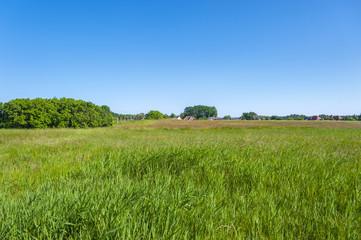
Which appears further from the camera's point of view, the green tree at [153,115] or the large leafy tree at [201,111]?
the large leafy tree at [201,111]

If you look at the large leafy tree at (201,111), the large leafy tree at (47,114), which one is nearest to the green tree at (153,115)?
the large leafy tree at (201,111)

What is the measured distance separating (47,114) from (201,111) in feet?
535

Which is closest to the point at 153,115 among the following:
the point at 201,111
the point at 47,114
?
the point at 201,111

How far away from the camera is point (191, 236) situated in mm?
1581

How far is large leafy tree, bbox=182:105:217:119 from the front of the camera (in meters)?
185

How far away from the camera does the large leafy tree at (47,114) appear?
2962cm

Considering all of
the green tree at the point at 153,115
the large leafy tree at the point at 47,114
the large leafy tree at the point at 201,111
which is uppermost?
the large leafy tree at the point at 201,111

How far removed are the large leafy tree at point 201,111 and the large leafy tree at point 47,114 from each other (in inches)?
5981

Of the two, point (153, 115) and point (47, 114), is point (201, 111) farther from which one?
point (47, 114)

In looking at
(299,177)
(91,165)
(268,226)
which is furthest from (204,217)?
(91,165)

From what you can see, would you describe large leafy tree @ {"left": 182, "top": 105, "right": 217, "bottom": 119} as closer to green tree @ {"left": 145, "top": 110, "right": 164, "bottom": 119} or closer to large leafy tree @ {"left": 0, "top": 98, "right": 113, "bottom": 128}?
green tree @ {"left": 145, "top": 110, "right": 164, "bottom": 119}

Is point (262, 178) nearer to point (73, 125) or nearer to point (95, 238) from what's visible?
point (95, 238)

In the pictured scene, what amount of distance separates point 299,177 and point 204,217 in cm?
238

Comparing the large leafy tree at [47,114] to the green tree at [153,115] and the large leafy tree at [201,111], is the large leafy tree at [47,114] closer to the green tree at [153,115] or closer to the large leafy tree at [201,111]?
the green tree at [153,115]
